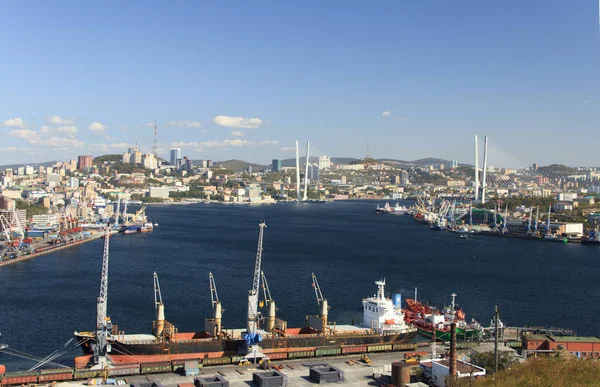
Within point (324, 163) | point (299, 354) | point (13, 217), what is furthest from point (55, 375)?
point (324, 163)

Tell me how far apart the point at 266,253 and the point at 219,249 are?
2.06 meters

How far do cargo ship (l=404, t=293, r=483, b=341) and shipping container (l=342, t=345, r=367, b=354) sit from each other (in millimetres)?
1488

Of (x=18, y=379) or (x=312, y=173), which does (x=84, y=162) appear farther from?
(x=18, y=379)

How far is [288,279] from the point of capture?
1661cm

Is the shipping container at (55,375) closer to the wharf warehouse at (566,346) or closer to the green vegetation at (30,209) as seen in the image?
the wharf warehouse at (566,346)

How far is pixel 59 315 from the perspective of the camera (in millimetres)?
12188

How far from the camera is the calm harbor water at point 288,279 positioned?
1228cm

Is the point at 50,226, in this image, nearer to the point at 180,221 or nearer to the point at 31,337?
the point at 180,221

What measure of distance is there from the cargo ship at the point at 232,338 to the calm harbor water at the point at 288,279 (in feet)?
3.94

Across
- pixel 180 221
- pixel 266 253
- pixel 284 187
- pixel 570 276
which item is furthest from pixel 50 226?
pixel 284 187

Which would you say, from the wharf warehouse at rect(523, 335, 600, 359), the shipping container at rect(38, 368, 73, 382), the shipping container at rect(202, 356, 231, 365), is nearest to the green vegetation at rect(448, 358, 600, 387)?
the wharf warehouse at rect(523, 335, 600, 359)

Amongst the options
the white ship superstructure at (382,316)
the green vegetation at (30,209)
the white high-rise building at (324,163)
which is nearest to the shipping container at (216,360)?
the white ship superstructure at (382,316)

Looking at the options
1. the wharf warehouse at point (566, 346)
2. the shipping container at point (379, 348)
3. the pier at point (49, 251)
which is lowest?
the pier at point (49, 251)

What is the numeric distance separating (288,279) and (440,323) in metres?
6.15
